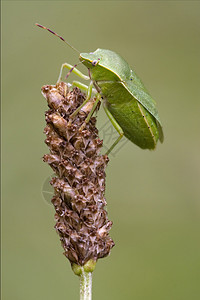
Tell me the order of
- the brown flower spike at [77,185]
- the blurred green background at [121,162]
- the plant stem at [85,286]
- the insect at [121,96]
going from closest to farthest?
the plant stem at [85,286] < the brown flower spike at [77,185] < the insect at [121,96] < the blurred green background at [121,162]

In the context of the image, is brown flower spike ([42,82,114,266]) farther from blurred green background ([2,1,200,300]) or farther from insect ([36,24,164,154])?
blurred green background ([2,1,200,300])

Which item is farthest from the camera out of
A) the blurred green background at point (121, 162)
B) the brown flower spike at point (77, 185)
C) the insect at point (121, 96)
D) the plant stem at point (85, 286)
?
the blurred green background at point (121, 162)

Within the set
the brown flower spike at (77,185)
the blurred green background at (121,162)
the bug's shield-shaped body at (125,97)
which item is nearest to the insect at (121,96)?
the bug's shield-shaped body at (125,97)

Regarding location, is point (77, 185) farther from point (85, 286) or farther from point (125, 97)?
point (125, 97)

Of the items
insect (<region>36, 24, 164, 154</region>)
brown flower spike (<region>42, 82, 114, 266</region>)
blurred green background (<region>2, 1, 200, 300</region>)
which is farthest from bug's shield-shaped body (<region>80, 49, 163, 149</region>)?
blurred green background (<region>2, 1, 200, 300</region>)

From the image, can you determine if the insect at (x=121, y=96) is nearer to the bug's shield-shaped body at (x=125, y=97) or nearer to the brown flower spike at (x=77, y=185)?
the bug's shield-shaped body at (x=125, y=97)

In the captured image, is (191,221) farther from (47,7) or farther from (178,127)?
(47,7)
